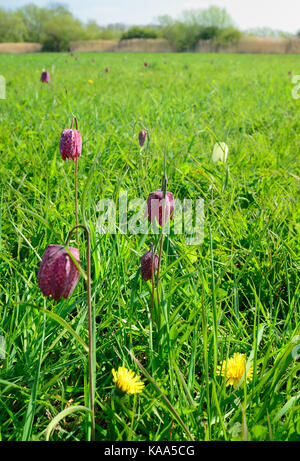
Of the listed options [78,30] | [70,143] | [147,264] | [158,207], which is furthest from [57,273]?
[78,30]

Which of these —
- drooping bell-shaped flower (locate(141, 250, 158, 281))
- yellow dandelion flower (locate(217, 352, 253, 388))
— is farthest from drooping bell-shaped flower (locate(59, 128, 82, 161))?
yellow dandelion flower (locate(217, 352, 253, 388))

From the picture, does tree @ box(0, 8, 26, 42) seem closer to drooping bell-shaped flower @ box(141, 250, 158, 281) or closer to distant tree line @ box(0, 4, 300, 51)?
distant tree line @ box(0, 4, 300, 51)

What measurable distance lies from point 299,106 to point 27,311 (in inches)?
123

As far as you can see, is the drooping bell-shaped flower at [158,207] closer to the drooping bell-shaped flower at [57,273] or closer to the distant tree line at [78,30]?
the drooping bell-shaped flower at [57,273]

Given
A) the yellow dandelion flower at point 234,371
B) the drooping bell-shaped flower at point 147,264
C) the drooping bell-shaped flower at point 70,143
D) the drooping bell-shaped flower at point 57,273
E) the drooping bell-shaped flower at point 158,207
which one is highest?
the drooping bell-shaped flower at point 70,143

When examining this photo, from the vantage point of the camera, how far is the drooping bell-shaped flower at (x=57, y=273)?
25.4 inches

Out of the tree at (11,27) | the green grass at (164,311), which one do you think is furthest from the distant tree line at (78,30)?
the green grass at (164,311)

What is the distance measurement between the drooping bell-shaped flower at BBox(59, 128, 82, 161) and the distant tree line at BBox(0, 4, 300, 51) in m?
36.8

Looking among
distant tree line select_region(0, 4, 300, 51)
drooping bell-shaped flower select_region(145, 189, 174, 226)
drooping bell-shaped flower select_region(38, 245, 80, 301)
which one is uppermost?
distant tree line select_region(0, 4, 300, 51)

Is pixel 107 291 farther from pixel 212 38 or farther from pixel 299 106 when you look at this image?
pixel 212 38

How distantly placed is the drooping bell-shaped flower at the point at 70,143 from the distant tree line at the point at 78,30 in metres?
36.8

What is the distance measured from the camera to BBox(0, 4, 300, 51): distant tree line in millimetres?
36906
